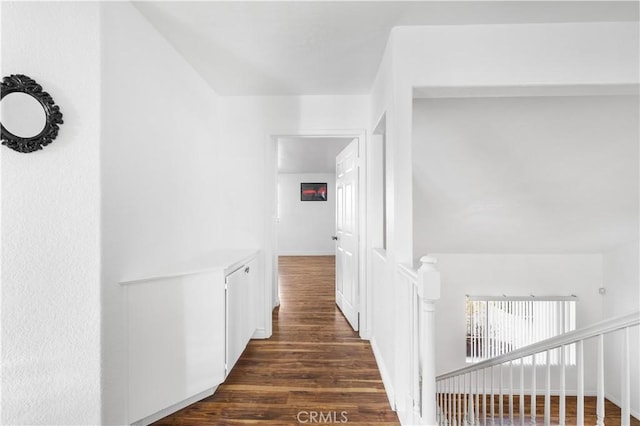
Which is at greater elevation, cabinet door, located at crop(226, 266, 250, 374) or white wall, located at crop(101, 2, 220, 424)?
white wall, located at crop(101, 2, 220, 424)

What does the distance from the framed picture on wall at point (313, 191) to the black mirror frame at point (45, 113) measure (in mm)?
6695

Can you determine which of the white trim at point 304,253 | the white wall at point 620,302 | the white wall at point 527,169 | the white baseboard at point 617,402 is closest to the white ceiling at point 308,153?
the white wall at point 527,169

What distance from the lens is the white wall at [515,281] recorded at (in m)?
3.66

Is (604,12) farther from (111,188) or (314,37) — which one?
(111,188)

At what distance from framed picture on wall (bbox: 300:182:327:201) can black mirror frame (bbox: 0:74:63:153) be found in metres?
6.70

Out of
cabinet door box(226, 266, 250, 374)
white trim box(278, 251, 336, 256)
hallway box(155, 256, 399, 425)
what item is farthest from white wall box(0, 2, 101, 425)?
white trim box(278, 251, 336, 256)

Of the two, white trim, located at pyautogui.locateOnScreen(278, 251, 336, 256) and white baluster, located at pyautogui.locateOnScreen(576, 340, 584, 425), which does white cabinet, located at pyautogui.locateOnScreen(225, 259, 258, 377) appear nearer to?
white baluster, located at pyautogui.locateOnScreen(576, 340, 584, 425)

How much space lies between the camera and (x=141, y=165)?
1748mm

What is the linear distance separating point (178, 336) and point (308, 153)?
4226 mm

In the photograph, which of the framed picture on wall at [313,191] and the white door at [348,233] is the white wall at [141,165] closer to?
the white door at [348,233]

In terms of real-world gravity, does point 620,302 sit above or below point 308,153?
below

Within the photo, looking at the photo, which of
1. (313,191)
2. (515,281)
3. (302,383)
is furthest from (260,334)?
(313,191)

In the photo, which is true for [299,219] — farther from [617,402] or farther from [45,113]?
[45,113]

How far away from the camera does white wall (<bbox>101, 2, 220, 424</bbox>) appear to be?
1500 mm
